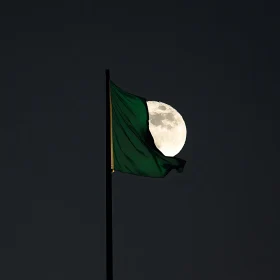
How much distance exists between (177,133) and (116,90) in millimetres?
1644

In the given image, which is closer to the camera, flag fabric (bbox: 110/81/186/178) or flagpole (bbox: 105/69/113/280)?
flagpole (bbox: 105/69/113/280)

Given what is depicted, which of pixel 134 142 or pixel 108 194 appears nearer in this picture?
pixel 108 194

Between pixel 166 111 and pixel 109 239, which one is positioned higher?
pixel 166 111

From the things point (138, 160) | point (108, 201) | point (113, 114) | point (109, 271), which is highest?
point (113, 114)

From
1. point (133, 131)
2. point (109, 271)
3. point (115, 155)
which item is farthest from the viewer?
point (133, 131)

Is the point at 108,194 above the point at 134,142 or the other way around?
the other way around

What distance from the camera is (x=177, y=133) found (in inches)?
424

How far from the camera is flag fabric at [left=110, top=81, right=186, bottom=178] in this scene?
10125 mm

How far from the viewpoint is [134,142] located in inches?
415

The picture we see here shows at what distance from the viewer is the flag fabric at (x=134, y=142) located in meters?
10.1

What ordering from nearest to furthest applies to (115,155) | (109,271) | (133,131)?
1. (109,271)
2. (115,155)
3. (133,131)

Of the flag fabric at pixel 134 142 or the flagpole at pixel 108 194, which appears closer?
the flagpole at pixel 108 194

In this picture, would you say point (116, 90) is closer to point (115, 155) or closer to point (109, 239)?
point (115, 155)

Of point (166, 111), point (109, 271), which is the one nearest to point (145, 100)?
point (166, 111)
